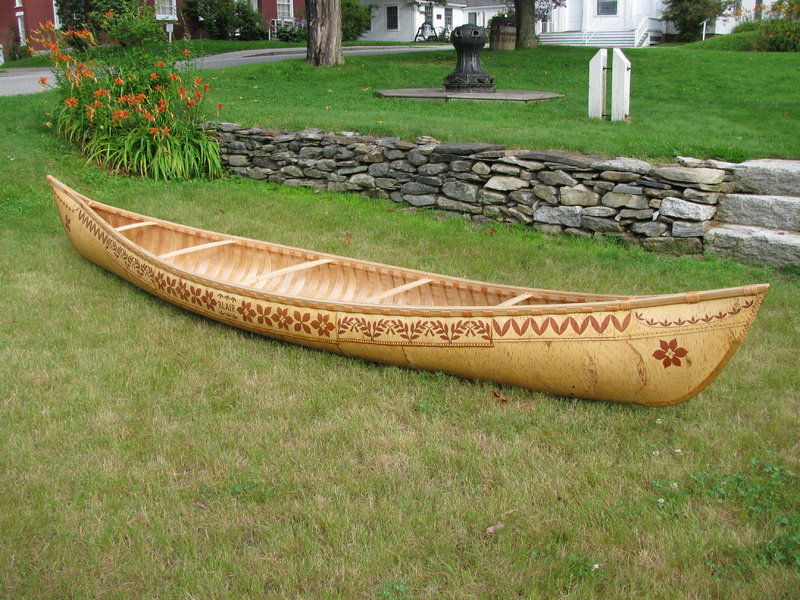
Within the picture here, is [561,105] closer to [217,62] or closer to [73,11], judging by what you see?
[217,62]

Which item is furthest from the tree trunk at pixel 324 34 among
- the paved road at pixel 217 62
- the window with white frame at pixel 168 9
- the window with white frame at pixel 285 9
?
the window with white frame at pixel 285 9

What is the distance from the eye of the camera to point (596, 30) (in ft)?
107

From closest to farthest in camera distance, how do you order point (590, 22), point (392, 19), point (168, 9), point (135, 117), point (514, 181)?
point (514, 181) < point (135, 117) < point (168, 9) < point (590, 22) < point (392, 19)

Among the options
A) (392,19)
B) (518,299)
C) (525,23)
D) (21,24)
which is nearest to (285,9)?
(392,19)

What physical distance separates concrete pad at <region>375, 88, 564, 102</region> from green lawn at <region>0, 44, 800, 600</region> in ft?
17.7

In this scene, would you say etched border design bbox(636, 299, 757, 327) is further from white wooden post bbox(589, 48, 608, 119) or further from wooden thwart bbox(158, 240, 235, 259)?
white wooden post bbox(589, 48, 608, 119)

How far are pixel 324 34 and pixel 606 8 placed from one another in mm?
22280

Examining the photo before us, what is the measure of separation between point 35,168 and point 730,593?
30.5ft

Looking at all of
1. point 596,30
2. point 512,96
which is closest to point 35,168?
point 512,96

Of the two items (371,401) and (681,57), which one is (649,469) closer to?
(371,401)

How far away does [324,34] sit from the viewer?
49.2 ft

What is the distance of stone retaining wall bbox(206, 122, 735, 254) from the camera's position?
263 inches

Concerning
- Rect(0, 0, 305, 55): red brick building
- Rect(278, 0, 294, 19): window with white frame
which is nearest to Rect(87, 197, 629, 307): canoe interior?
Rect(0, 0, 305, 55): red brick building

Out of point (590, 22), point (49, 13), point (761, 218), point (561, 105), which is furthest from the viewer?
point (590, 22)
